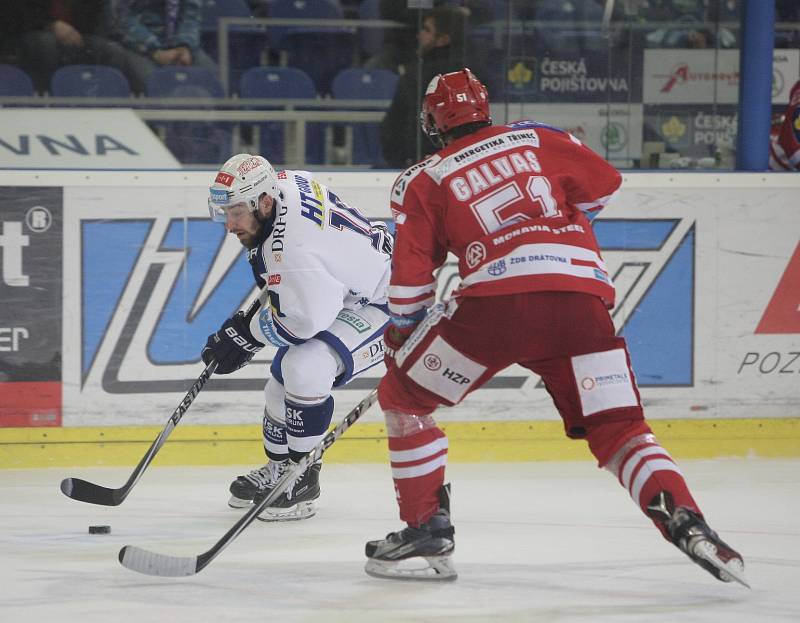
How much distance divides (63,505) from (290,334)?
3.12ft

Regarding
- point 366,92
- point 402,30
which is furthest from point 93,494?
point 402,30

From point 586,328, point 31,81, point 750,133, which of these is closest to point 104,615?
point 586,328

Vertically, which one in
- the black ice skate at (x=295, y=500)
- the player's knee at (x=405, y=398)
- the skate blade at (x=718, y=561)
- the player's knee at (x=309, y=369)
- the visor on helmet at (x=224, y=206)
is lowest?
the black ice skate at (x=295, y=500)

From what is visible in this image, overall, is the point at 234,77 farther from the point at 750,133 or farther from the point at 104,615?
the point at 104,615

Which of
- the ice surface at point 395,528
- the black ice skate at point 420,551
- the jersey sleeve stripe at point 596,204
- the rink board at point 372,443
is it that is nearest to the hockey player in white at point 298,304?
the ice surface at point 395,528

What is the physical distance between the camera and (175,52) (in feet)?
17.0

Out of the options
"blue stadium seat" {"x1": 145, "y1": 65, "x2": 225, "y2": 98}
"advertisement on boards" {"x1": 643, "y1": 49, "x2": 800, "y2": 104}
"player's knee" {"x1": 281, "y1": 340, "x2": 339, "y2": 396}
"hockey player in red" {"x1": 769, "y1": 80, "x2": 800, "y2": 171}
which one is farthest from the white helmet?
"hockey player in red" {"x1": 769, "y1": 80, "x2": 800, "y2": 171}

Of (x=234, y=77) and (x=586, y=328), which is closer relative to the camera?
(x=586, y=328)

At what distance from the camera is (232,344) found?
399 centimetres

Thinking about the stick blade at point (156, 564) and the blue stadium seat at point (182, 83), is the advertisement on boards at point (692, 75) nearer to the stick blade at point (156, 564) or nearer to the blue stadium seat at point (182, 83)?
the blue stadium seat at point (182, 83)

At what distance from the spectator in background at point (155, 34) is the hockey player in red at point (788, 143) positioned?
2261 millimetres

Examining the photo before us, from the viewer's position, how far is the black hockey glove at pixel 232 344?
3990 millimetres

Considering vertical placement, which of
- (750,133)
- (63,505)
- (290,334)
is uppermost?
(750,133)

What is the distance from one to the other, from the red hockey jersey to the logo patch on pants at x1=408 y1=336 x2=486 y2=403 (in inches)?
4.4
